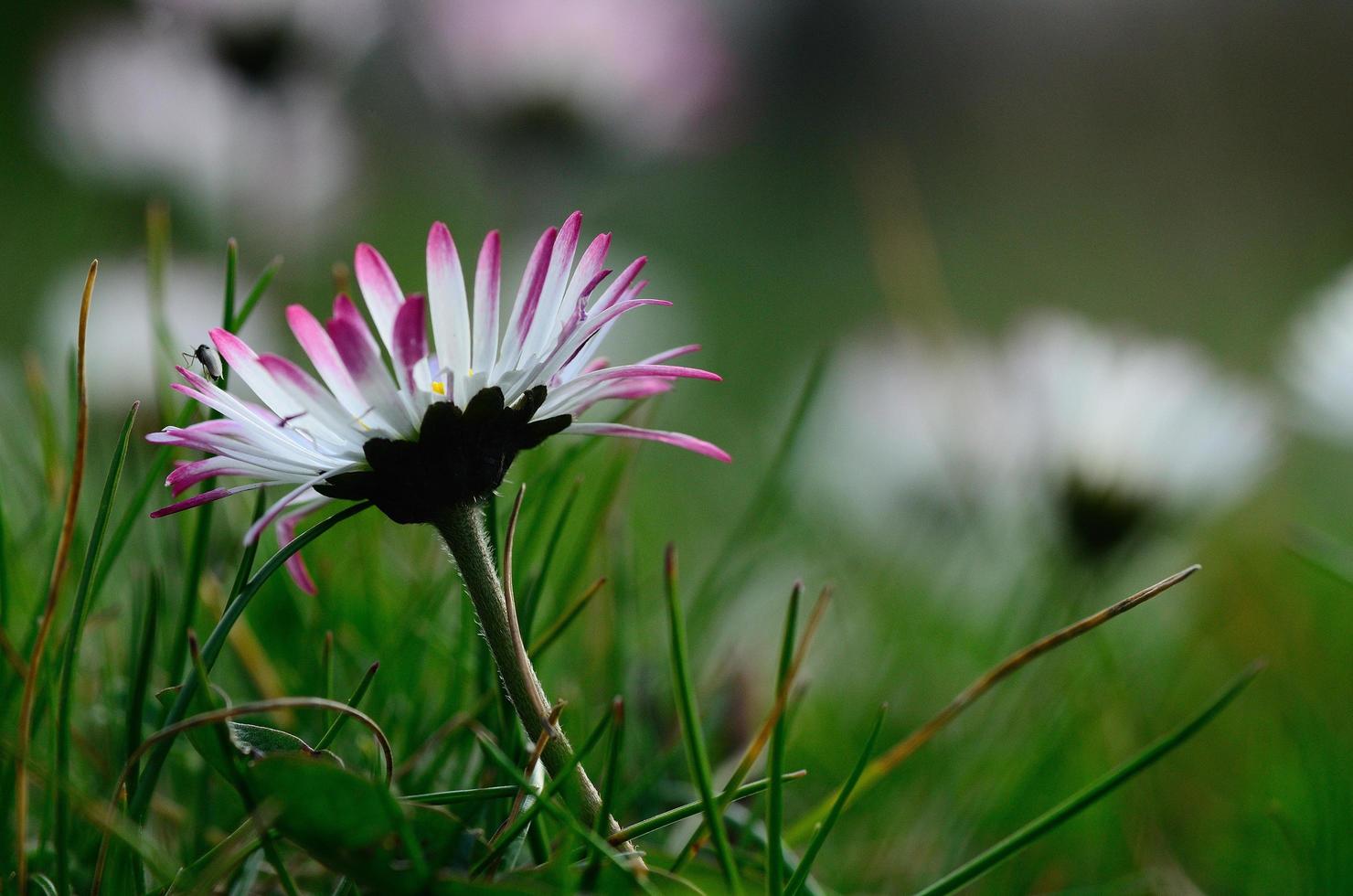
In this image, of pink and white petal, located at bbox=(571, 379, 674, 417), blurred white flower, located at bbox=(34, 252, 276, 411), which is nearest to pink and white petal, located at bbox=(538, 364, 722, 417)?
pink and white petal, located at bbox=(571, 379, 674, 417)

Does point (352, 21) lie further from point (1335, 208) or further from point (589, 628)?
point (1335, 208)

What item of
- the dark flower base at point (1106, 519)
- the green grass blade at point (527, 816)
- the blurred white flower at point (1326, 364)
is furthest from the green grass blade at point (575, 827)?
the blurred white flower at point (1326, 364)

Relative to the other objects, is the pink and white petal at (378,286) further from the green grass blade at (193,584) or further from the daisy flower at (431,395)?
the green grass blade at (193,584)

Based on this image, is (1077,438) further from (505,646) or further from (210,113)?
(210,113)

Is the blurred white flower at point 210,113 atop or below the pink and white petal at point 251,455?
atop

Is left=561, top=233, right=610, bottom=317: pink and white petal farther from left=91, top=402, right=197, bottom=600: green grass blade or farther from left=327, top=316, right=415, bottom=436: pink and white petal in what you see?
left=91, top=402, right=197, bottom=600: green grass blade
